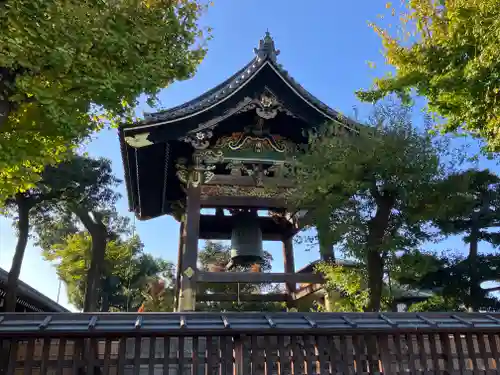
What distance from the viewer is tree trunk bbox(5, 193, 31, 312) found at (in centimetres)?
1282

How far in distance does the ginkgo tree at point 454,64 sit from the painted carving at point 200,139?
393cm

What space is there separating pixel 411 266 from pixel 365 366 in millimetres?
2571

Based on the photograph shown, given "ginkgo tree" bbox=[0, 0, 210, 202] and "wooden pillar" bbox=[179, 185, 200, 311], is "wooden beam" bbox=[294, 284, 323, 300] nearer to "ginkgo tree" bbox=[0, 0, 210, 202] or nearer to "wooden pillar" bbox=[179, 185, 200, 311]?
"wooden pillar" bbox=[179, 185, 200, 311]

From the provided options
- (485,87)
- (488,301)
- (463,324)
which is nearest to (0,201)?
(463,324)

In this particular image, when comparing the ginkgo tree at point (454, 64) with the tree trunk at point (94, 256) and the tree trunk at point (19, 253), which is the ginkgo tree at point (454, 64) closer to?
the tree trunk at point (19, 253)

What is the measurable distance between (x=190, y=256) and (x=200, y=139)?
2697 mm

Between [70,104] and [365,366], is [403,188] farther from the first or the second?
[70,104]

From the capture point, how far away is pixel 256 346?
491cm

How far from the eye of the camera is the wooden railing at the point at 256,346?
14.9ft

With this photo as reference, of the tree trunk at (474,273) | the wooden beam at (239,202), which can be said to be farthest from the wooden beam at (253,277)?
the tree trunk at (474,273)

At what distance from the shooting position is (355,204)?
7.09 metres

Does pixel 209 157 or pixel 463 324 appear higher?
pixel 209 157

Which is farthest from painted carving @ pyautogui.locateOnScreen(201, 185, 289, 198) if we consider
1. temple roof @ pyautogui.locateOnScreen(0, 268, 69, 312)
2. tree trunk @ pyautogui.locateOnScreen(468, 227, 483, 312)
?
temple roof @ pyautogui.locateOnScreen(0, 268, 69, 312)

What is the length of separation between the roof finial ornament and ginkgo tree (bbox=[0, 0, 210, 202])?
305 cm
